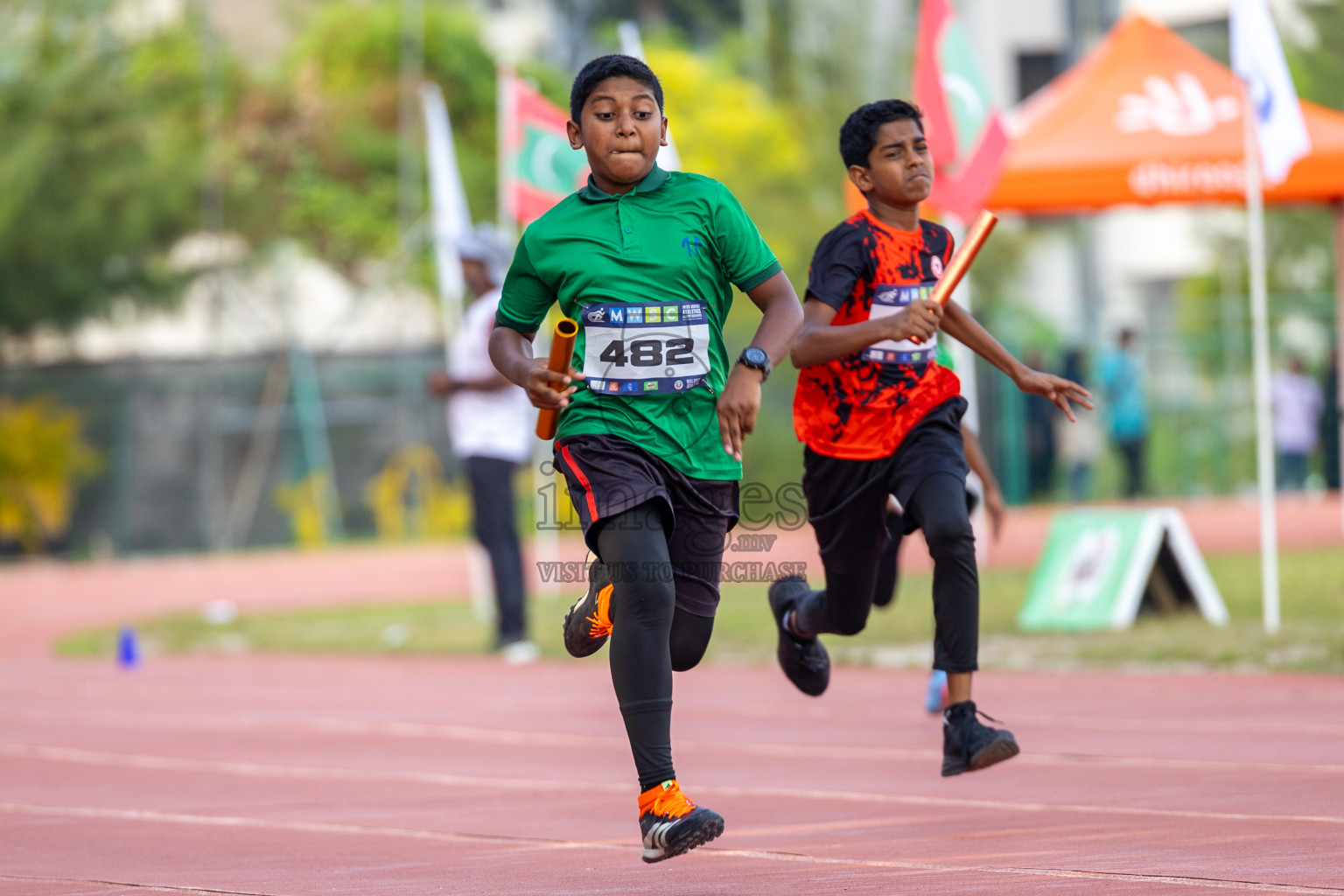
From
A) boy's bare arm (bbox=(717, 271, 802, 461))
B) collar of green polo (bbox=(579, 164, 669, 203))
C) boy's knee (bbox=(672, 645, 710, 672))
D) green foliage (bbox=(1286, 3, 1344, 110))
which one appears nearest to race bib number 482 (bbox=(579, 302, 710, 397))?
boy's bare arm (bbox=(717, 271, 802, 461))

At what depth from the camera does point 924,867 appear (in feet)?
15.5

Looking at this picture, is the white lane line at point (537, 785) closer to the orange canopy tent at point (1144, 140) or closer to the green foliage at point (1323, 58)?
the orange canopy tent at point (1144, 140)

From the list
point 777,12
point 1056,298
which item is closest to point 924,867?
→ point 777,12

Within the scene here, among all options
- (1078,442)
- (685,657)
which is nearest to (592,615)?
(685,657)

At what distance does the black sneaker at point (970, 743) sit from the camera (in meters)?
5.42

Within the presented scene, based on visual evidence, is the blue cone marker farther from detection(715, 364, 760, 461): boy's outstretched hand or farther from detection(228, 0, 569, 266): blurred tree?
detection(228, 0, 569, 266): blurred tree

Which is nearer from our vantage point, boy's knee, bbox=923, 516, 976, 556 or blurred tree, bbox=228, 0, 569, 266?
boy's knee, bbox=923, 516, 976, 556

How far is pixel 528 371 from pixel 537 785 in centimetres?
244

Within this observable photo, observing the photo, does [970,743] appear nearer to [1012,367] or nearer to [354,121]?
[1012,367]

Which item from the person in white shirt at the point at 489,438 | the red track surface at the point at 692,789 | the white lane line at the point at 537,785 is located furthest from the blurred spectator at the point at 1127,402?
the white lane line at the point at 537,785

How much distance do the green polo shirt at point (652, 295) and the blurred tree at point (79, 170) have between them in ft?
59.8

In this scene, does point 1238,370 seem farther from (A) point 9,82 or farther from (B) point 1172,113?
(A) point 9,82

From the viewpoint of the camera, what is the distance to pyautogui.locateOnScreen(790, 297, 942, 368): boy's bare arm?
5.28 meters

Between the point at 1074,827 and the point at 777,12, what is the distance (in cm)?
2973
